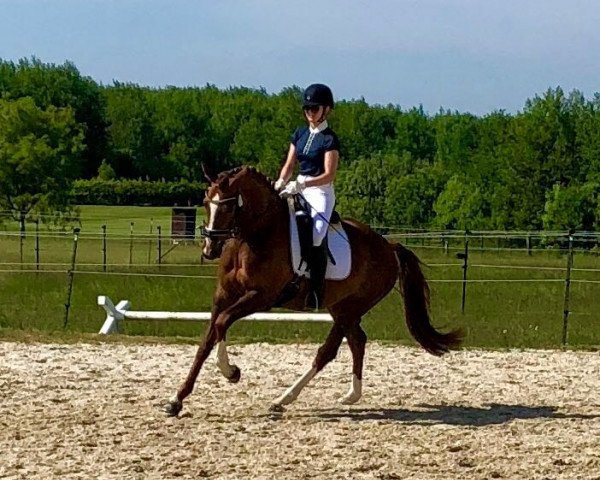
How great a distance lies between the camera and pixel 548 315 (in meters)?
17.7

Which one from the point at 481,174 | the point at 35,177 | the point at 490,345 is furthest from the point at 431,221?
the point at 490,345

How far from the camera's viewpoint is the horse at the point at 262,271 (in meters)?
6.94

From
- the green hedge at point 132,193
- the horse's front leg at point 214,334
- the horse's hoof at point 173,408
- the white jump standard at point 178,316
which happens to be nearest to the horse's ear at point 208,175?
the horse's front leg at point 214,334

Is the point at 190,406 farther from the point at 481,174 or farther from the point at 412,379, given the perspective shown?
the point at 481,174

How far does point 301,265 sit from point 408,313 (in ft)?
4.80

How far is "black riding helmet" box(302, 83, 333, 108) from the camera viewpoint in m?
7.40

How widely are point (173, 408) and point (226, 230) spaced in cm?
128

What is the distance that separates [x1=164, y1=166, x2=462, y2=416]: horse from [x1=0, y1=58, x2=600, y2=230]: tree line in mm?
597

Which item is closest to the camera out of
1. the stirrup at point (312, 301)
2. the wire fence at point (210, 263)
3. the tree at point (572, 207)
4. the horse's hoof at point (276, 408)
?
the horse's hoof at point (276, 408)

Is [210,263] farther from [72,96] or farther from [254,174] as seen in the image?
[72,96]

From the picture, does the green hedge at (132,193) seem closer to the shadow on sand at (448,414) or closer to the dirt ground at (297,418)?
the dirt ground at (297,418)

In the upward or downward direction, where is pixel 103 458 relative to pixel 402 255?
downward

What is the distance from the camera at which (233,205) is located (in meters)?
6.92

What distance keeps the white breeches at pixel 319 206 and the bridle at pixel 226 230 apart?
0.66 metres
